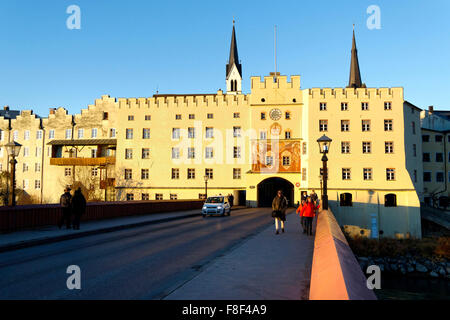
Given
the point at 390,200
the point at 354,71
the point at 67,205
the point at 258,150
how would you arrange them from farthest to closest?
the point at 354,71 → the point at 258,150 → the point at 390,200 → the point at 67,205

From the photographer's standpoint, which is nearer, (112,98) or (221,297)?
(221,297)

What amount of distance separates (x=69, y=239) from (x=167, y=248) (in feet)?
15.5

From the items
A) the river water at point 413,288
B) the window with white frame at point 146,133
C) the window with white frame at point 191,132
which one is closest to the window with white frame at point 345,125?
the window with white frame at point 191,132

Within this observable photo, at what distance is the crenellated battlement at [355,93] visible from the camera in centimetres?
5216

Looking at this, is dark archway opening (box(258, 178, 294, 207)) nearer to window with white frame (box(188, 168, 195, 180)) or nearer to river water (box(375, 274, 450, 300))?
window with white frame (box(188, 168, 195, 180))

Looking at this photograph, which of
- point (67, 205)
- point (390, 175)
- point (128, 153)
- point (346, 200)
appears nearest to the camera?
point (67, 205)

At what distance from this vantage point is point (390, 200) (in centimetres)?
5066

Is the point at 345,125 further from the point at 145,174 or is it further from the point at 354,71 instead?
the point at 145,174

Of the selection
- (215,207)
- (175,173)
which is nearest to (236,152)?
(175,173)

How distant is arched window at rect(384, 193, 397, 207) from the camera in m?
50.5

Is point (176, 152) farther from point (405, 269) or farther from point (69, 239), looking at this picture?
point (69, 239)

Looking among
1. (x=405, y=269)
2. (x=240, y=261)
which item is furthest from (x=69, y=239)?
(x=405, y=269)

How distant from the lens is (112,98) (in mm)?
63906

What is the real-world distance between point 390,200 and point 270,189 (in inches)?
620
